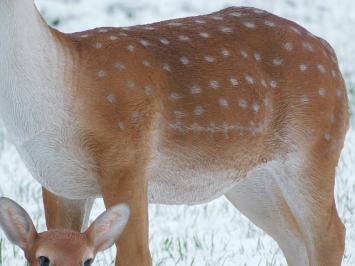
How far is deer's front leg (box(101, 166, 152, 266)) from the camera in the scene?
512 cm

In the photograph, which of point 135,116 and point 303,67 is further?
point 303,67

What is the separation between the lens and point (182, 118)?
5398 mm

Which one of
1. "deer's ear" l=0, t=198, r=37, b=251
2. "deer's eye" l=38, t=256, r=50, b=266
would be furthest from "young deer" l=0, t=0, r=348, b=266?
"deer's eye" l=38, t=256, r=50, b=266

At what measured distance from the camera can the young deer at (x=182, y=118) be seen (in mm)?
5094

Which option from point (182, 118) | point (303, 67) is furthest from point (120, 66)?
point (303, 67)

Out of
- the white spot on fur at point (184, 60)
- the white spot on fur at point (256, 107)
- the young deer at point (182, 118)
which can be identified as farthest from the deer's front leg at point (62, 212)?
the white spot on fur at point (256, 107)

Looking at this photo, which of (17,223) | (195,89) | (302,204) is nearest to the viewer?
(17,223)

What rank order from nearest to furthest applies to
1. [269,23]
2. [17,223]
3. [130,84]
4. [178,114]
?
[17,223]
[130,84]
[178,114]
[269,23]

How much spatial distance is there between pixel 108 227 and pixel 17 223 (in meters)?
0.39

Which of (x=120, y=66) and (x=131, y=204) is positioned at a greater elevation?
(x=120, y=66)

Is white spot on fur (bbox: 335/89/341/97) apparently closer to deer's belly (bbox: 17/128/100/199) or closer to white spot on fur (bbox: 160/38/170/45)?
white spot on fur (bbox: 160/38/170/45)

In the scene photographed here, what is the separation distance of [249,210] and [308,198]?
56 centimetres

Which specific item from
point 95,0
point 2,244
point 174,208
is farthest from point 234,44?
point 95,0

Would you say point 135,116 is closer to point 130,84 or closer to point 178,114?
point 130,84
